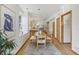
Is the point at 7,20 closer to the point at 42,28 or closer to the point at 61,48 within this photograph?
the point at 42,28

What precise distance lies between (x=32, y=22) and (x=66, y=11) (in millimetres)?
727

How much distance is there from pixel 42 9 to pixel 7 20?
722mm

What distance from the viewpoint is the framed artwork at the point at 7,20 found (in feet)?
7.70

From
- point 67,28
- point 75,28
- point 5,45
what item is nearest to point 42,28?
point 67,28

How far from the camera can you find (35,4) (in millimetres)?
2443

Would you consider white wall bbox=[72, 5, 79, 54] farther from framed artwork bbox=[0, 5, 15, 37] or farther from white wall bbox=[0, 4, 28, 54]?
framed artwork bbox=[0, 5, 15, 37]

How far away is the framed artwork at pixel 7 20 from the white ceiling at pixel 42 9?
271mm

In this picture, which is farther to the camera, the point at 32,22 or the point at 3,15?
the point at 32,22

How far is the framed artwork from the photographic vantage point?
235 cm

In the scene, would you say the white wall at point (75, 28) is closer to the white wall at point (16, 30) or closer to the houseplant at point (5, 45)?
the white wall at point (16, 30)

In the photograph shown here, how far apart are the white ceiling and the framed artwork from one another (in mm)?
271

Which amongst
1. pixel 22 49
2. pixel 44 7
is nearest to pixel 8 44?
pixel 22 49

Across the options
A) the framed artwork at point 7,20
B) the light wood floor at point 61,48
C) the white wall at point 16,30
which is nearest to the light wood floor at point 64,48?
the light wood floor at point 61,48
